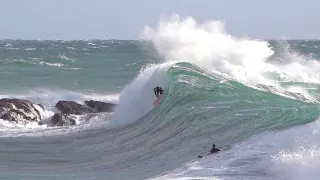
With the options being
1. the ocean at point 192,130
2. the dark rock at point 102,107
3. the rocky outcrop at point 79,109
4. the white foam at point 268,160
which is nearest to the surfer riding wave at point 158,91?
the ocean at point 192,130

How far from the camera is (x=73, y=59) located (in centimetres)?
5828

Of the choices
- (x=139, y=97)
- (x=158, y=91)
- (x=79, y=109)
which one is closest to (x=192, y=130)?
(x=158, y=91)

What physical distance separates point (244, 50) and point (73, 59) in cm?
2756

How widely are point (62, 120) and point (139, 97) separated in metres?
2.67

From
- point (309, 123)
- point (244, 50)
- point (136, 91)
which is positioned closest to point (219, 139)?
point (309, 123)

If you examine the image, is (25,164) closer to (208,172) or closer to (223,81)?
(208,172)

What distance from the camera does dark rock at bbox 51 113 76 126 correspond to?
74.8 feet

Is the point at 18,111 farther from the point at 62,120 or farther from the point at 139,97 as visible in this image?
the point at 139,97

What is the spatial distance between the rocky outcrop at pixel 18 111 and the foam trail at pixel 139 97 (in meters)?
3.06

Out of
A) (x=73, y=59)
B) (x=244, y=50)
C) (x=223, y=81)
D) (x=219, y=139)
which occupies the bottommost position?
(x=219, y=139)

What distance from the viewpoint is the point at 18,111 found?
23.6 m

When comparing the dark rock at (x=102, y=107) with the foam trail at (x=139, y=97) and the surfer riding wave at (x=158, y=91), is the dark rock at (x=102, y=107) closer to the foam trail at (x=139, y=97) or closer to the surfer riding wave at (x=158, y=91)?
the foam trail at (x=139, y=97)

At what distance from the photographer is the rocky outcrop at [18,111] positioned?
23.0 metres

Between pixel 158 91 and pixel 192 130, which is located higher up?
pixel 158 91
